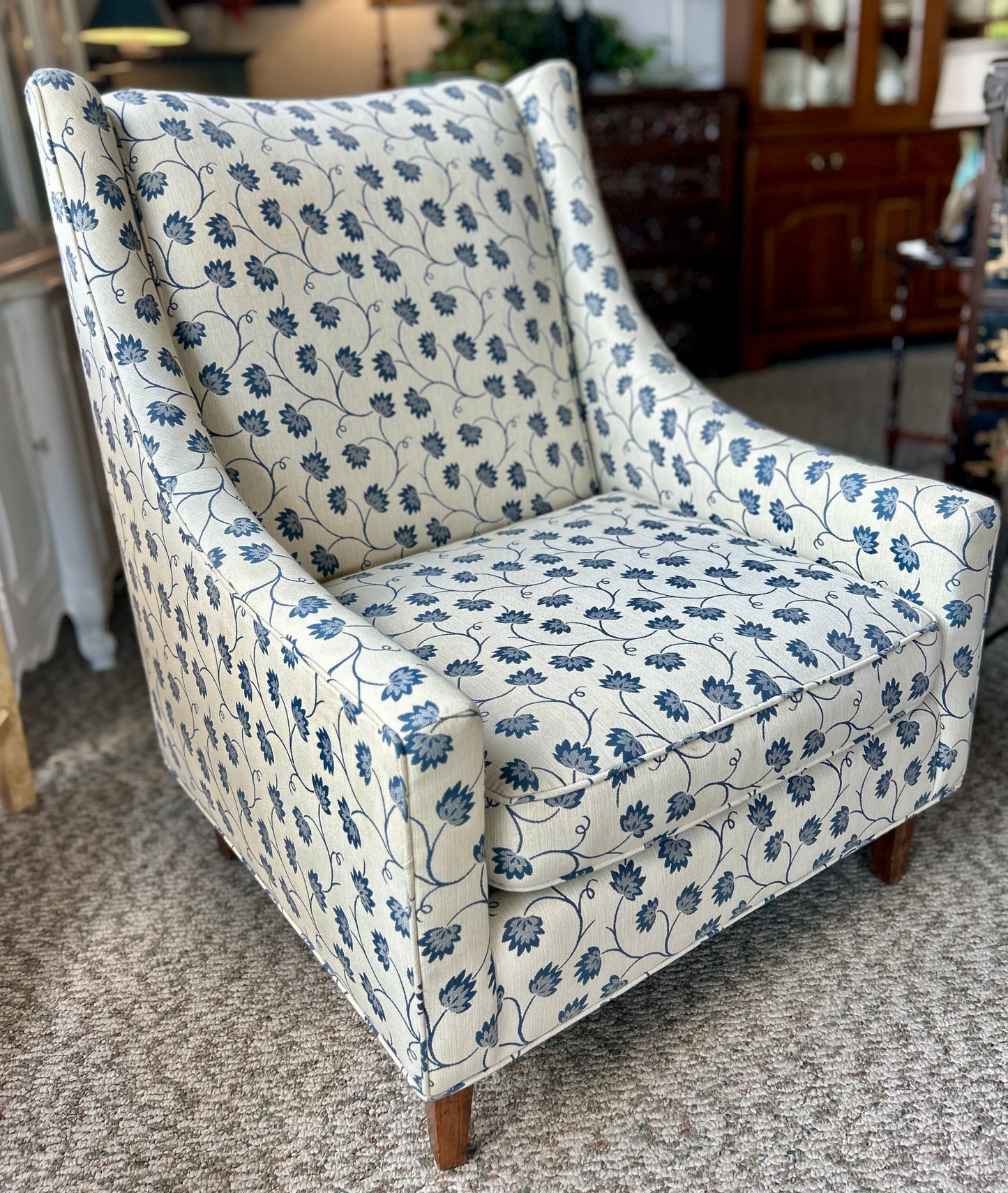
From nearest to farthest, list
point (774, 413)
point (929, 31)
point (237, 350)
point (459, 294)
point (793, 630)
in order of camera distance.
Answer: point (793, 630) → point (237, 350) → point (459, 294) → point (774, 413) → point (929, 31)

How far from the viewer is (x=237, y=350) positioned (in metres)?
1.28

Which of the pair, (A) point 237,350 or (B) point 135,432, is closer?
(B) point 135,432

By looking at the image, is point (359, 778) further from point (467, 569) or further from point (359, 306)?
point (359, 306)

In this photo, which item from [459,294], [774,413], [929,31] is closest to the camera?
[459,294]

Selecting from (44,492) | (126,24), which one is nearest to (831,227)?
(126,24)

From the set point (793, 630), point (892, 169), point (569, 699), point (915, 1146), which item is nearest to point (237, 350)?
point (569, 699)

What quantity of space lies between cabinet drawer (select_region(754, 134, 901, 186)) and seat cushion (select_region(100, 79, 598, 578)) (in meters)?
2.72

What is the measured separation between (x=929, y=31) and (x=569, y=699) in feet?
12.9

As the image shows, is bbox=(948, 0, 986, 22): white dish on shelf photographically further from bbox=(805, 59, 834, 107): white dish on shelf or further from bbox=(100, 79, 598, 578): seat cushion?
bbox=(100, 79, 598, 578): seat cushion

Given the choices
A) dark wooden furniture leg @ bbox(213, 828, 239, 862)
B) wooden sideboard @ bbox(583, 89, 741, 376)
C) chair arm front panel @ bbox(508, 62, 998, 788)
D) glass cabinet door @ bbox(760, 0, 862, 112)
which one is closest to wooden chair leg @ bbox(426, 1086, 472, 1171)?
dark wooden furniture leg @ bbox(213, 828, 239, 862)

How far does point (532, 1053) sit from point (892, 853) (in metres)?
0.56

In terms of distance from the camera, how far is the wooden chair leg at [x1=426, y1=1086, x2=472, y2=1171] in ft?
3.36

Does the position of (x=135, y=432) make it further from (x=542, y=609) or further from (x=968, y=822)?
(x=968, y=822)

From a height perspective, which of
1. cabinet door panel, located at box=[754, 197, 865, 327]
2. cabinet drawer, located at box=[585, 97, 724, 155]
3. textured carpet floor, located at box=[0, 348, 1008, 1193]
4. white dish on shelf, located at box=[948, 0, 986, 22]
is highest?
white dish on shelf, located at box=[948, 0, 986, 22]
